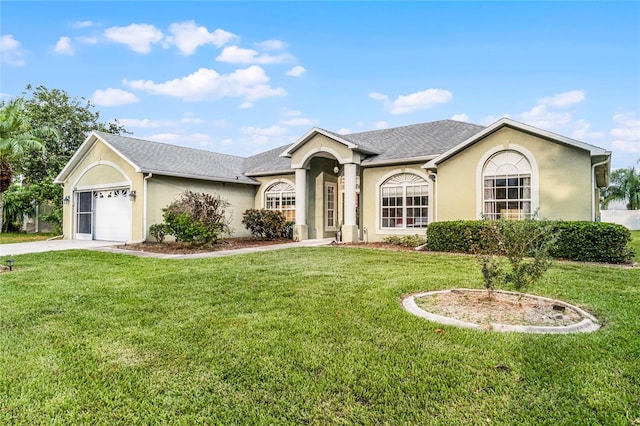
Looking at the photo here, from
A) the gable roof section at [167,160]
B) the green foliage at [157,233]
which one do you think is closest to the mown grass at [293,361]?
the green foliage at [157,233]

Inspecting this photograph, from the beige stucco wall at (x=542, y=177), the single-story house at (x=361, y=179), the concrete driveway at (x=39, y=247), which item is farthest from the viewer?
the concrete driveway at (x=39, y=247)

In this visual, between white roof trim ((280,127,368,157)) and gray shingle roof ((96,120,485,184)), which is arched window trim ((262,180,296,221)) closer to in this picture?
gray shingle roof ((96,120,485,184))

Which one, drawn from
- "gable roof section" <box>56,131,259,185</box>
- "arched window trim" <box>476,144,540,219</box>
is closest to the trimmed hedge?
"arched window trim" <box>476,144,540,219</box>

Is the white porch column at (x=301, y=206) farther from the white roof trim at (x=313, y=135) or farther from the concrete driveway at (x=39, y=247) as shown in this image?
the concrete driveway at (x=39, y=247)

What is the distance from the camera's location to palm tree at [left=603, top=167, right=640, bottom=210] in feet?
113

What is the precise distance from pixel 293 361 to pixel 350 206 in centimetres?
1300

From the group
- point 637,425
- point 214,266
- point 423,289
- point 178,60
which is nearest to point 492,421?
point 637,425

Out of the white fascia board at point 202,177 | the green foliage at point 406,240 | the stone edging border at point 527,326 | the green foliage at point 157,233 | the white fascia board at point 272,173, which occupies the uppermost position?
the white fascia board at point 272,173

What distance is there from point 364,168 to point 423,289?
10.8m

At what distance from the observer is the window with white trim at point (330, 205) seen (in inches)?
776

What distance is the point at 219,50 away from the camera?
16.5 meters

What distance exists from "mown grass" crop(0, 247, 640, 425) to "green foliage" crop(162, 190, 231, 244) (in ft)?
23.1

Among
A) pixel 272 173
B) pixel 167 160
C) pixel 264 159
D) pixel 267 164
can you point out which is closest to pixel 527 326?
pixel 272 173

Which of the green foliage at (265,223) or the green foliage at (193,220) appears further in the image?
the green foliage at (265,223)
